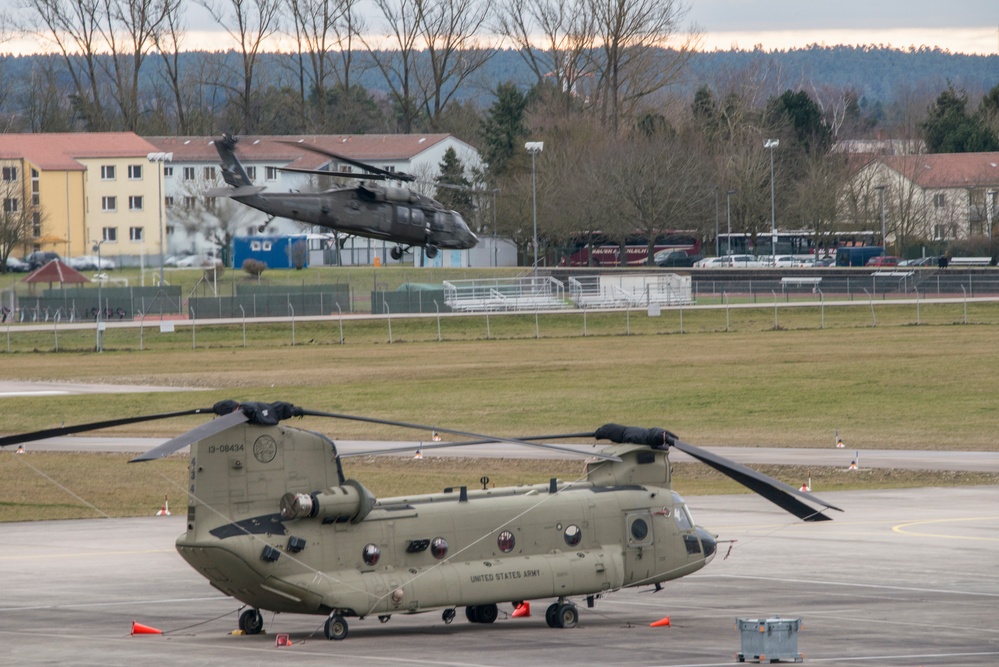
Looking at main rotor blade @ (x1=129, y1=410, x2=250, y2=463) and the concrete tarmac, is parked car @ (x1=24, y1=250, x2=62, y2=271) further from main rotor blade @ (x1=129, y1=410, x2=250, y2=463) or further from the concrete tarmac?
→ main rotor blade @ (x1=129, y1=410, x2=250, y2=463)

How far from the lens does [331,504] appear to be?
22438 mm

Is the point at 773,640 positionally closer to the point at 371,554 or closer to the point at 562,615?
the point at 562,615

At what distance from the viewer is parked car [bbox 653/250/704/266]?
160625mm

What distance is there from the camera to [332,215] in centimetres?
3084

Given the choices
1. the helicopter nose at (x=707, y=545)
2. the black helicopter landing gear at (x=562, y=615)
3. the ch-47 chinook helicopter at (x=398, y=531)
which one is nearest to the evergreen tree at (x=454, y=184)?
the helicopter nose at (x=707, y=545)

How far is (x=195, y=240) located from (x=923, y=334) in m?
48.2

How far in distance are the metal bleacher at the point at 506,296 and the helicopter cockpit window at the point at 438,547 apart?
8203 cm

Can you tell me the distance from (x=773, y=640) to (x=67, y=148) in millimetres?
143849

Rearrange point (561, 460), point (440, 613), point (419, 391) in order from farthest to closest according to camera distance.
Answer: point (419, 391) < point (561, 460) < point (440, 613)

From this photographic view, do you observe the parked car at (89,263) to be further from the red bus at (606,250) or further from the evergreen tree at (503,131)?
the red bus at (606,250)

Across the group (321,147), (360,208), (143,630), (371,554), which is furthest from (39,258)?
(371,554)

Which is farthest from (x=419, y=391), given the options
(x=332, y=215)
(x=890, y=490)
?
(x=332, y=215)

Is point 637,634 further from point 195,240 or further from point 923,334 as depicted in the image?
point 923,334

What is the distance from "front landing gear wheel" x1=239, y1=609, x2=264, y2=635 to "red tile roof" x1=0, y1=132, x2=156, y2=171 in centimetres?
13028
